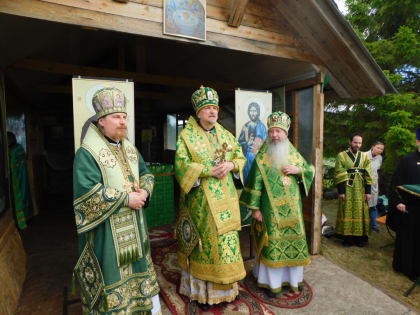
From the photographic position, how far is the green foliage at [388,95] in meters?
5.81

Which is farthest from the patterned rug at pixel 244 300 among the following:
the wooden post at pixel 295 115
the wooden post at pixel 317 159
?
the wooden post at pixel 295 115

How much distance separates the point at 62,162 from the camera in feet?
29.3

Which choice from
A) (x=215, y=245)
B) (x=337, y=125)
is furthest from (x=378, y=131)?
(x=215, y=245)

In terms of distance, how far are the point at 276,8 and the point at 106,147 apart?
280 cm

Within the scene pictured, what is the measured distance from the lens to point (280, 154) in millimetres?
2885

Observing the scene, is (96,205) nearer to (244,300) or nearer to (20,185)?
(244,300)

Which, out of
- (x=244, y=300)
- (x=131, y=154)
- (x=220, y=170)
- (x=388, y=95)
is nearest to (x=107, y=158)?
(x=131, y=154)

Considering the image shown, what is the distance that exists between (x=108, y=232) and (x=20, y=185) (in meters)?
4.37

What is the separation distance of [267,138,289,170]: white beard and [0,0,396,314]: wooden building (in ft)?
4.06

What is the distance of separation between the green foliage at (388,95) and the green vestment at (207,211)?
4976mm

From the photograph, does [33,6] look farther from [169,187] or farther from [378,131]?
[378,131]

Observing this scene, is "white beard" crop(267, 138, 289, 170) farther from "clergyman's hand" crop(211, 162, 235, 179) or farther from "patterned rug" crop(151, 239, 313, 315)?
"patterned rug" crop(151, 239, 313, 315)

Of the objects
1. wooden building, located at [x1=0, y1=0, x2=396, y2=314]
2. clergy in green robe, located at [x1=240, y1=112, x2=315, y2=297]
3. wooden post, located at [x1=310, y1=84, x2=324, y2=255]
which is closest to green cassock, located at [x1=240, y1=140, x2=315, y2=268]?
clergy in green robe, located at [x1=240, y1=112, x2=315, y2=297]

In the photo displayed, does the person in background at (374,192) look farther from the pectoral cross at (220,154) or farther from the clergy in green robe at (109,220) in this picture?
the clergy in green robe at (109,220)
